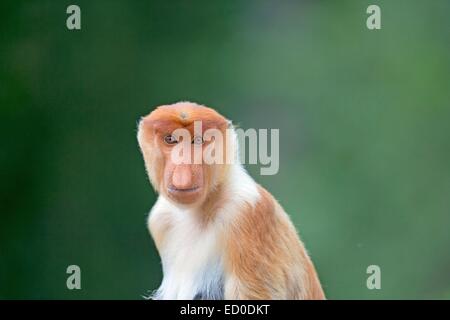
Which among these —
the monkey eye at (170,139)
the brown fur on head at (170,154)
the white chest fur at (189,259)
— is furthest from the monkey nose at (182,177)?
the white chest fur at (189,259)

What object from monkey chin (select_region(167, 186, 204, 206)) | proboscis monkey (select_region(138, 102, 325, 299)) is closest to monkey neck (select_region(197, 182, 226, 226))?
proboscis monkey (select_region(138, 102, 325, 299))

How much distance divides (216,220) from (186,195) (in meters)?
0.19

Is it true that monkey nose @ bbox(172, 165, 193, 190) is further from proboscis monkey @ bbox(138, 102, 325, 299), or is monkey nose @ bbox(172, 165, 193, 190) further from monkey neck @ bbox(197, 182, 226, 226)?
monkey neck @ bbox(197, 182, 226, 226)

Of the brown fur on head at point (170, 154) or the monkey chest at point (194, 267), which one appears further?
the monkey chest at point (194, 267)

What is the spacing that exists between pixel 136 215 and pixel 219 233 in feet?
4.18

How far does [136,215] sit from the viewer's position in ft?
12.2

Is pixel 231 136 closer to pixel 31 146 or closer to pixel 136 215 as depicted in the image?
pixel 136 215

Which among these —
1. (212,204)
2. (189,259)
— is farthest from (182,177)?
(189,259)

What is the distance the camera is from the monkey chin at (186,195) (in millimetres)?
2375

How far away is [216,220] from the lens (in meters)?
2.53

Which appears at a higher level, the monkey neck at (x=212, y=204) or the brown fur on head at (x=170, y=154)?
the brown fur on head at (x=170, y=154)

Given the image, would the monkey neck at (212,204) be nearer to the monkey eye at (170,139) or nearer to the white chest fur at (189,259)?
the white chest fur at (189,259)

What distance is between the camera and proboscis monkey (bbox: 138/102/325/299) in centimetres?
242
